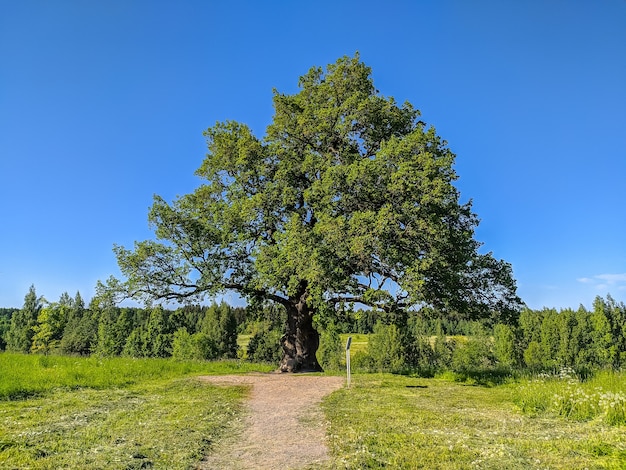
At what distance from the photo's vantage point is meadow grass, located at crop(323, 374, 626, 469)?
6.95m

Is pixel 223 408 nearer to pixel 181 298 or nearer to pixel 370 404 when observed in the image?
pixel 370 404

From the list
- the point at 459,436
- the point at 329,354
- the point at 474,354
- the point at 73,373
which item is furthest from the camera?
the point at 329,354

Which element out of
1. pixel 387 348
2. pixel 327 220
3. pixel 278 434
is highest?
pixel 327 220

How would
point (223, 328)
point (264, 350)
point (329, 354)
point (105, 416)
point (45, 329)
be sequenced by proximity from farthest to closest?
point (329, 354) < point (223, 328) < point (264, 350) < point (45, 329) < point (105, 416)

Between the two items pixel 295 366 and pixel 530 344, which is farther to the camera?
pixel 530 344

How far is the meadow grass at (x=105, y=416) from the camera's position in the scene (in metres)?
7.27

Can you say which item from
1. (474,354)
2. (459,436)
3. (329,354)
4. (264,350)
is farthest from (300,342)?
(474,354)

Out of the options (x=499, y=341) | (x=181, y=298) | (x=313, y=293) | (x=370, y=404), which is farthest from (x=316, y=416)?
(x=499, y=341)

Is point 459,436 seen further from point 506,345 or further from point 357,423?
point 506,345

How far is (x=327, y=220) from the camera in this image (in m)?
18.8

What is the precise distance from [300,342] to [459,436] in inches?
629

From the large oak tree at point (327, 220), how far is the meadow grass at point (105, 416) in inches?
232

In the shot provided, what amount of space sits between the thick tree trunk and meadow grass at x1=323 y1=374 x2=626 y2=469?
10.1 meters

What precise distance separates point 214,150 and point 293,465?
20.6 meters
